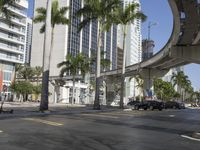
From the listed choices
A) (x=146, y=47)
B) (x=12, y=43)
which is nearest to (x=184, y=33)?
(x=146, y=47)

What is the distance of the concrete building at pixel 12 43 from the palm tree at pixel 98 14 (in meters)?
58.3

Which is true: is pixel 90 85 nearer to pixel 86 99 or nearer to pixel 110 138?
pixel 86 99

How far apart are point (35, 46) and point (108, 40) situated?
42.7 m

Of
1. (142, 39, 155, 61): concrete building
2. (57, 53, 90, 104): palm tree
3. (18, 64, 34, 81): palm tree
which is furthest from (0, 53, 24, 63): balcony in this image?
(142, 39, 155, 61): concrete building

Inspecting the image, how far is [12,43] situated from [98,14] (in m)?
65.4

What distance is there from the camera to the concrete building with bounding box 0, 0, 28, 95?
106m

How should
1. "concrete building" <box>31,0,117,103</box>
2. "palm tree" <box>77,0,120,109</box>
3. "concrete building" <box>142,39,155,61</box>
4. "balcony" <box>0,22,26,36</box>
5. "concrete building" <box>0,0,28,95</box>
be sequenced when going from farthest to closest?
"concrete building" <box>31,0,117,103</box> < "concrete building" <box>0,0,28,95</box> < "balcony" <box>0,22,26,36</box> < "concrete building" <box>142,39,155,61</box> < "palm tree" <box>77,0,120,109</box>

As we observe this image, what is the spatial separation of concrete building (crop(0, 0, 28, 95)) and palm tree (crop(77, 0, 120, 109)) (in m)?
58.3

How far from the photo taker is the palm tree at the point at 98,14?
160ft

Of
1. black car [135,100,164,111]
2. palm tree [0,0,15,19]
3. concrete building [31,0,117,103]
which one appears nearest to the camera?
palm tree [0,0,15,19]

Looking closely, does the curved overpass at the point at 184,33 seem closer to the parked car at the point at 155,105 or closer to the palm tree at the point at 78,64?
the parked car at the point at 155,105

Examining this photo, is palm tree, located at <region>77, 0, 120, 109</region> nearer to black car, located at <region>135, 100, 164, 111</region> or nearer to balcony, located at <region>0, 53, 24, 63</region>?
black car, located at <region>135, 100, 164, 111</region>

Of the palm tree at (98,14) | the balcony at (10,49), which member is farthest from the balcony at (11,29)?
the palm tree at (98,14)

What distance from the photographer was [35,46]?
157250 mm
